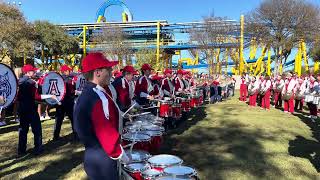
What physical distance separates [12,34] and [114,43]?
15110 millimetres

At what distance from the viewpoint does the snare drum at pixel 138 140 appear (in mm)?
5551

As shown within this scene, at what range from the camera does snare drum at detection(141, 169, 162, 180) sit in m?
4.02

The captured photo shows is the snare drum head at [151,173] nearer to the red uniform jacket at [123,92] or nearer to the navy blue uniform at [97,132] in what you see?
the navy blue uniform at [97,132]

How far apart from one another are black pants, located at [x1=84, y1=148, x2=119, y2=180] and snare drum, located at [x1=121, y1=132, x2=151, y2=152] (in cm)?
191

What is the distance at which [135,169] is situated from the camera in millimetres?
4266

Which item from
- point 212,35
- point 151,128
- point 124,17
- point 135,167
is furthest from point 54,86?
point 124,17

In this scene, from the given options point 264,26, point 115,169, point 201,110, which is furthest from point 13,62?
point 115,169

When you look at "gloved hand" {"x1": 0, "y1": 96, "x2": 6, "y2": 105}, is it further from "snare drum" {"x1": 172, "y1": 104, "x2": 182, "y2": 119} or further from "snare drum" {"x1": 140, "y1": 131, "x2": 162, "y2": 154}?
"snare drum" {"x1": 172, "y1": 104, "x2": 182, "y2": 119}

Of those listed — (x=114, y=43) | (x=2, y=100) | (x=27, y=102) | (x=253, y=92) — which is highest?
(x=114, y=43)

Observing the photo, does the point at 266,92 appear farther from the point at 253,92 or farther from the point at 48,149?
the point at 48,149

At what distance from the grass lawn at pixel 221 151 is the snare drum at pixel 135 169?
2763 mm

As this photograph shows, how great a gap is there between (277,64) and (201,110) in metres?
18.8

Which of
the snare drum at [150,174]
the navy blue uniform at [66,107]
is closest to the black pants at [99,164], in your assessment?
the snare drum at [150,174]

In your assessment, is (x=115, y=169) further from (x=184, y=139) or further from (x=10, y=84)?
(x=184, y=139)
